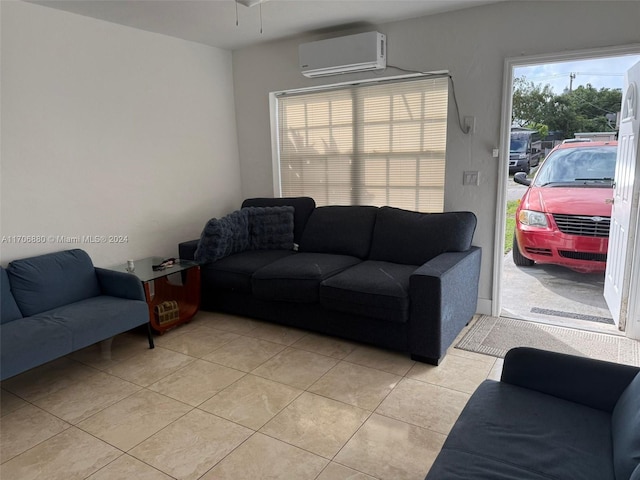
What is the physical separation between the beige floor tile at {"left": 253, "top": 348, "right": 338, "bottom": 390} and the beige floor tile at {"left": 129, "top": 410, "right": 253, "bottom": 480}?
0.50m

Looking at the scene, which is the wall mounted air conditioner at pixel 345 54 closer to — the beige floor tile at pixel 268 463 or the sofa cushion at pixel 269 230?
the sofa cushion at pixel 269 230

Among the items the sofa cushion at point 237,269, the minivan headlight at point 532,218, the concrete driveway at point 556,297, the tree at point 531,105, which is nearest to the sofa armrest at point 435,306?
the concrete driveway at point 556,297

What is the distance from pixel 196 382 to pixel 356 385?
3.24 feet

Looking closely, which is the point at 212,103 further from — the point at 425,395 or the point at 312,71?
the point at 425,395

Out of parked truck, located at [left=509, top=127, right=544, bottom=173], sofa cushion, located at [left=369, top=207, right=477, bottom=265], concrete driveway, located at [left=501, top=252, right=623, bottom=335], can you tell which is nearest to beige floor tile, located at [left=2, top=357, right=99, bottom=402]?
sofa cushion, located at [left=369, top=207, right=477, bottom=265]

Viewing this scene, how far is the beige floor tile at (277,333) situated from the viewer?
3145mm

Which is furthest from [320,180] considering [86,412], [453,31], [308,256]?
[86,412]

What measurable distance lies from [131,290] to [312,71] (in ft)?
7.72

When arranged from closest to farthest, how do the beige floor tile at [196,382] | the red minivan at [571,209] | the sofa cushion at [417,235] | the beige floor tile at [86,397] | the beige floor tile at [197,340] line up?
the beige floor tile at [86,397]
the beige floor tile at [196,382]
the beige floor tile at [197,340]
the sofa cushion at [417,235]
the red minivan at [571,209]

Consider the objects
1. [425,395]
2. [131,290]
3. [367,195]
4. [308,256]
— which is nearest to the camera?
[425,395]

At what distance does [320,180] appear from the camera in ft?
14.0

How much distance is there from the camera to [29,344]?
2.28 m

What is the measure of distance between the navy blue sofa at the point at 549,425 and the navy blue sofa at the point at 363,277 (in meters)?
0.95

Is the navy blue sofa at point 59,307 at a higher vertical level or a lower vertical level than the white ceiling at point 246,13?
lower
